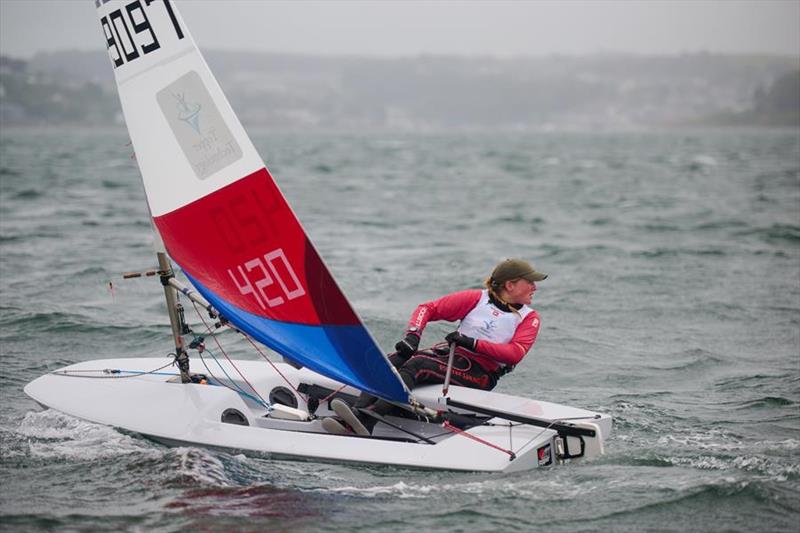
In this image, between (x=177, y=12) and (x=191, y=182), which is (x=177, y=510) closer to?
(x=191, y=182)

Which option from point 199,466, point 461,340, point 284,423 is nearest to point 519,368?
point 461,340

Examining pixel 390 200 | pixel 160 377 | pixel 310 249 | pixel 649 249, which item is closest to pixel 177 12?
pixel 310 249

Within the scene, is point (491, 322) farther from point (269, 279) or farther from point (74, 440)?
point (74, 440)

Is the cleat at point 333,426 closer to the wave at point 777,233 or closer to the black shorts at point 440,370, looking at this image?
the black shorts at point 440,370

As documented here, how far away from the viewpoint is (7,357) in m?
8.80

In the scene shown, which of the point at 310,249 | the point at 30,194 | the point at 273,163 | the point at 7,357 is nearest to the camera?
the point at 310,249

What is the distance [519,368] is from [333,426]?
11.5 feet

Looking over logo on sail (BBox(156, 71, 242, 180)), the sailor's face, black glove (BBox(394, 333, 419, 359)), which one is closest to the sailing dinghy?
logo on sail (BBox(156, 71, 242, 180))

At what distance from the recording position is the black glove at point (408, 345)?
6.36 metres

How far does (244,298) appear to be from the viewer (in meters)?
5.99

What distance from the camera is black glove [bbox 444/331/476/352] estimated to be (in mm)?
6285

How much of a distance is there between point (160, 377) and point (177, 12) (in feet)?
8.52

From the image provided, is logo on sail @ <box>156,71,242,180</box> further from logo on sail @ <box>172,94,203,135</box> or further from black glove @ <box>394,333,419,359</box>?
black glove @ <box>394,333,419,359</box>

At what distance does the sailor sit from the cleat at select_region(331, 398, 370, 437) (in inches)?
8.6
